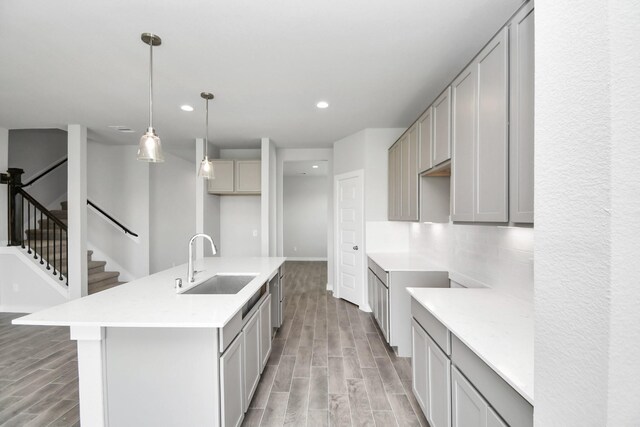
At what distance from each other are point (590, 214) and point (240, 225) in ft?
17.9

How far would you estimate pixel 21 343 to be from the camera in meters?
3.21

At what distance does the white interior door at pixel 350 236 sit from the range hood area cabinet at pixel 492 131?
2.09m

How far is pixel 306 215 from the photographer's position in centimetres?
905

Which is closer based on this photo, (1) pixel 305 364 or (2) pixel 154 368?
(2) pixel 154 368

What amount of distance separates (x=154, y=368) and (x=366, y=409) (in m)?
1.50

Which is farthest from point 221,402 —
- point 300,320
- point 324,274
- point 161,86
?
point 324,274

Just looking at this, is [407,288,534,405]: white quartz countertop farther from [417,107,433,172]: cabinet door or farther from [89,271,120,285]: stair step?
[89,271,120,285]: stair step

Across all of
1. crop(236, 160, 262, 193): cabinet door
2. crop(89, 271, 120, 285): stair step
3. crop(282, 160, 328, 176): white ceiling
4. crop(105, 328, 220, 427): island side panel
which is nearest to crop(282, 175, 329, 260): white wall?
crop(282, 160, 328, 176): white ceiling

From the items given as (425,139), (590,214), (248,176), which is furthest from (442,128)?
(248,176)

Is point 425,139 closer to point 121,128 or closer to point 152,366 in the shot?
point 152,366

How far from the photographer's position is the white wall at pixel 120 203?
552 cm

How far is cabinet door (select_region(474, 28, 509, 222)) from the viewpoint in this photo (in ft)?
4.80

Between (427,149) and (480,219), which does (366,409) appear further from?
(427,149)

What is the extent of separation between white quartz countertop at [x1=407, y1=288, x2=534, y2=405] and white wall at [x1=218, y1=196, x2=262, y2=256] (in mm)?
3987
